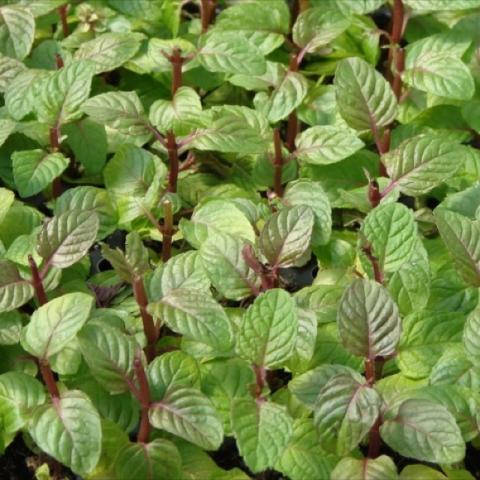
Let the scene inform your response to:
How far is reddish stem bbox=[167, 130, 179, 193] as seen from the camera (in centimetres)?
172

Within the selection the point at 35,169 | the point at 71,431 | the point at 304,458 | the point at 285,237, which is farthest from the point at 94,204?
the point at 304,458

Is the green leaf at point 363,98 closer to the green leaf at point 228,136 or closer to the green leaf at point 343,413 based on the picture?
the green leaf at point 228,136

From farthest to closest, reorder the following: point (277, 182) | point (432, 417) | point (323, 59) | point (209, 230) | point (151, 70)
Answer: point (323, 59) → point (151, 70) → point (277, 182) → point (209, 230) → point (432, 417)

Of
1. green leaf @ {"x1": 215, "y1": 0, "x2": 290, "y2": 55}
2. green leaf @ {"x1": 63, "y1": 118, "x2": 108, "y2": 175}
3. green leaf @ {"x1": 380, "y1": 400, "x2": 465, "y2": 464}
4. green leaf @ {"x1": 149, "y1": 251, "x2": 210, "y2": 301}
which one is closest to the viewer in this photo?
green leaf @ {"x1": 380, "y1": 400, "x2": 465, "y2": 464}

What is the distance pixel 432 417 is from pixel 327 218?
0.45m

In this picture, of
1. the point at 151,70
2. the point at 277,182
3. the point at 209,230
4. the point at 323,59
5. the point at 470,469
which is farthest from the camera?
the point at 323,59

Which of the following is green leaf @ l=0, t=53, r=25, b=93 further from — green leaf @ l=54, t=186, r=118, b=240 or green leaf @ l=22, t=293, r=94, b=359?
green leaf @ l=22, t=293, r=94, b=359

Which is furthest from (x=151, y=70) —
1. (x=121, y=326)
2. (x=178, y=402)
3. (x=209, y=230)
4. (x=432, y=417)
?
(x=432, y=417)

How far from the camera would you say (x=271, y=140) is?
5.90 ft

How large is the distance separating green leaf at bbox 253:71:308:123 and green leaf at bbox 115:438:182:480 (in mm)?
684

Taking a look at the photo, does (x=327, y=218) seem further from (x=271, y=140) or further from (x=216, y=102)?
(x=216, y=102)

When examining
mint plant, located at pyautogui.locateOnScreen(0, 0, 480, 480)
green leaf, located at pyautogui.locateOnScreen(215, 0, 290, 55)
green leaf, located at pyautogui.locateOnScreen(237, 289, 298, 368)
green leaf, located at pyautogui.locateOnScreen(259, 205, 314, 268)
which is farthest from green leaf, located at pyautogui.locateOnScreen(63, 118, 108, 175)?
green leaf, located at pyautogui.locateOnScreen(237, 289, 298, 368)

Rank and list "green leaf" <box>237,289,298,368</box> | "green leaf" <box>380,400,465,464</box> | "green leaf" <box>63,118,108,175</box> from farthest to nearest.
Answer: "green leaf" <box>63,118,108,175</box> < "green leaf" <box>237,289,298,368</box> < "green leaf" <box>380,400,465,464</box>

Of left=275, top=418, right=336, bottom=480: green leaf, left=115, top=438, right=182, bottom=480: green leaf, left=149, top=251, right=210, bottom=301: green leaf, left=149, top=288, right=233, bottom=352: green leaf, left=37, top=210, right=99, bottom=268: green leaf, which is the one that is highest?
left=37, top=210, right=99, bottom=268: green leaf
